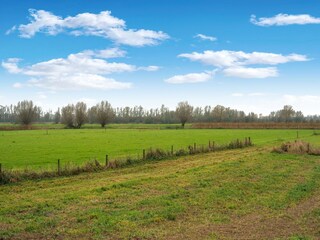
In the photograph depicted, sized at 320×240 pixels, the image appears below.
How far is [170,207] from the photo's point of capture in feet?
55.0

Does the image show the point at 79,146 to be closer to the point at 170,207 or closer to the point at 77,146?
the point at 77,146

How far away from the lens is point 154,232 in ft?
43.7

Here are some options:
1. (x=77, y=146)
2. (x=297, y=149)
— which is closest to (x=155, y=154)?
(x=297, y=149)

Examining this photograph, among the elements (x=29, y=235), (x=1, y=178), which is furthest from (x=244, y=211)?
(x=1, y=178)

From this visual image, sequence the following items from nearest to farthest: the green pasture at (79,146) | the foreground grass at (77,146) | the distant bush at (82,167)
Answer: the distant bush at (82,167), the foreground grass at (77,146), the green pasture at (79,146)

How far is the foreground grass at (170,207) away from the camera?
1345cm

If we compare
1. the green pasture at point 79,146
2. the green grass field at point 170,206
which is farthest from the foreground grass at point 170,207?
the green pasture at point 79,146

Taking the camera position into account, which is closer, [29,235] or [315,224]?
[29,235]

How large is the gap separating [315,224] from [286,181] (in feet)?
31.8

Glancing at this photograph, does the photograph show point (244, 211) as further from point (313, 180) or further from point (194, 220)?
point (313, 180)

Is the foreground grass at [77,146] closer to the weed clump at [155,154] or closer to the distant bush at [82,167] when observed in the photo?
the weed clump at [155,154]

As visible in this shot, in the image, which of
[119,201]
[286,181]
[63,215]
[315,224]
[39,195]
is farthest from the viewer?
[286,181]

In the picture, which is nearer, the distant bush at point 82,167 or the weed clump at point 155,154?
the distant bush at point 82,167

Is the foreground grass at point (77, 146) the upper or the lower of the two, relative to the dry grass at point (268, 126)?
lower
